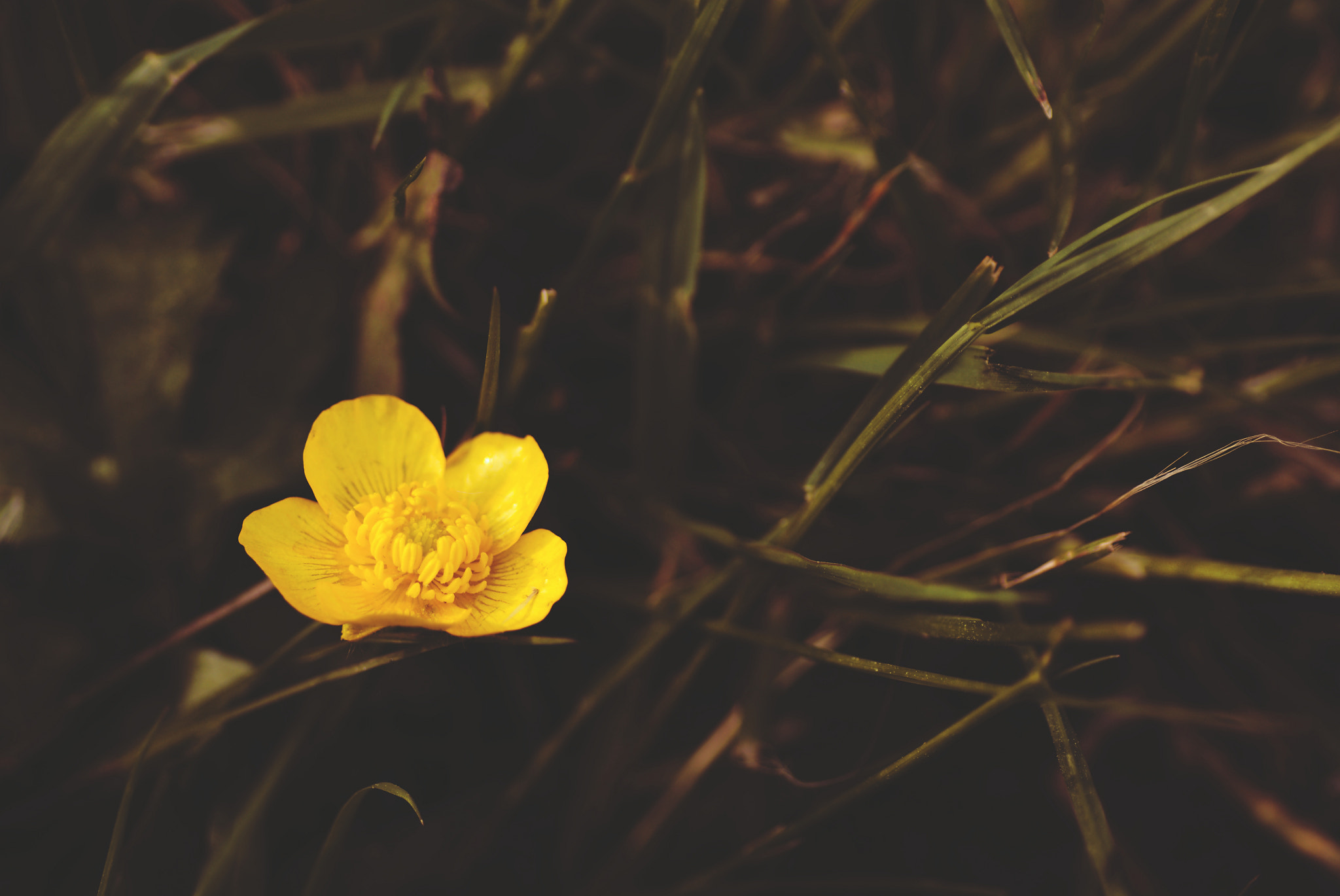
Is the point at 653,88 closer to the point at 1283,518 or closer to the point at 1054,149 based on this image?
the point at 1054,149

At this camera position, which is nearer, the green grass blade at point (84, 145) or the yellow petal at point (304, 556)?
the yellow petal at point (304, 556)

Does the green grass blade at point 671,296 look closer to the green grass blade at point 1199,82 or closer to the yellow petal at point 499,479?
the yellow petal at point 499,479

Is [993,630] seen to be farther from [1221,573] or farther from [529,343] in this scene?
[529,343]

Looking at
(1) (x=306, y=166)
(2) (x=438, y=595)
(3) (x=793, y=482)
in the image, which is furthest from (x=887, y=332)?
(1) (x=306, y=166)

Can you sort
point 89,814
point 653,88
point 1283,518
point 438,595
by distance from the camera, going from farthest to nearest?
point 1283,518
point 653,88
point 89,814
point 438,595

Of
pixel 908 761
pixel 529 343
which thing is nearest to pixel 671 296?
pixel 529 343

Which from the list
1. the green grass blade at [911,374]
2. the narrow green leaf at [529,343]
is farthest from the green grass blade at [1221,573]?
the narrow green leaf at [529,343]
